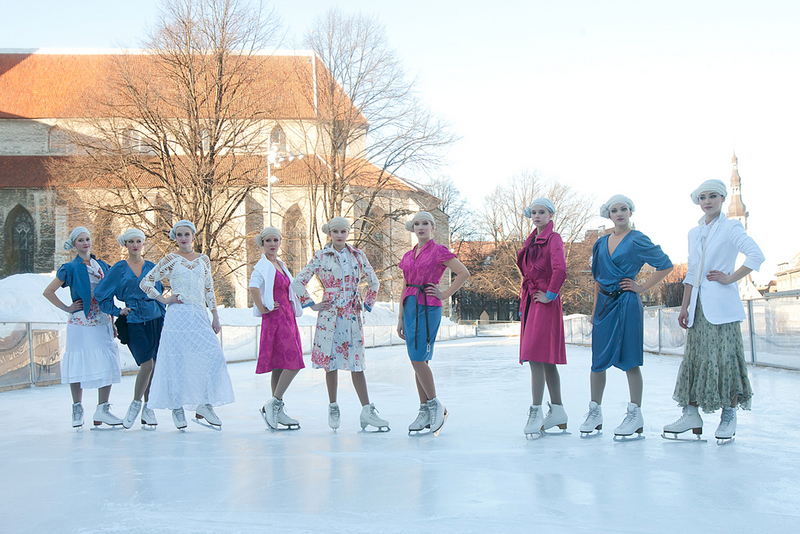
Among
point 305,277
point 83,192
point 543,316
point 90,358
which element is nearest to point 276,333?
point 305,277

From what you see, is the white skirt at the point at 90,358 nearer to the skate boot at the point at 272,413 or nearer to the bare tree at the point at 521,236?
the skate boot at the point at 272,413

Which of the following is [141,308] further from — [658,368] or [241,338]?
[241,338]

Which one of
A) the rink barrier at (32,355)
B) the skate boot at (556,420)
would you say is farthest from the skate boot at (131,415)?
the rink barrier at (32,355)

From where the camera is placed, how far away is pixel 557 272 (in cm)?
529

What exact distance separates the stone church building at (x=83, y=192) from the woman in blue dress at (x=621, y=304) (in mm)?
24211

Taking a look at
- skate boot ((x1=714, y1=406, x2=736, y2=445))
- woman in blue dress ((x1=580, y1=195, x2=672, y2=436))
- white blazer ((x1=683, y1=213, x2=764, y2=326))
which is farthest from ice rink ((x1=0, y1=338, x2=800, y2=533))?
white blazer ((x1=683, y1=213, x2=764, y2=326))

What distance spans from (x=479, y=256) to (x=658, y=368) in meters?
53.3

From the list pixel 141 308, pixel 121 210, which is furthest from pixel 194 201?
pixel 141 308

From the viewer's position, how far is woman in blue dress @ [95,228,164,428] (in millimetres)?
6270

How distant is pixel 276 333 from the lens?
6117 millimetres

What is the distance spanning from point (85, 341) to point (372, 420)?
9.30ft

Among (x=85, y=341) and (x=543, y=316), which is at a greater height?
(x=543, y=316)

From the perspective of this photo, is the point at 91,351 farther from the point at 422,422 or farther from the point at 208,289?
the point at 422,422

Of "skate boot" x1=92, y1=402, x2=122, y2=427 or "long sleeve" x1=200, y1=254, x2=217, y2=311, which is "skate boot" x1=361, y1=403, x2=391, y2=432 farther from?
"skate boot" x1=92, y1=402, x2=122, y2=427
